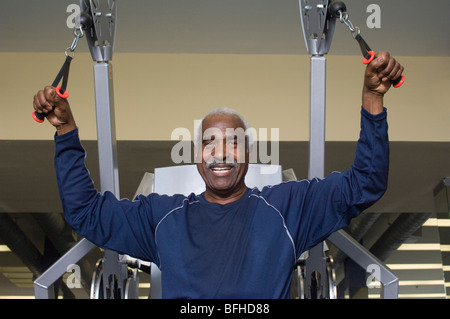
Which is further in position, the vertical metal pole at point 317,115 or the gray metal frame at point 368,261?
the vertical metal pole at point 317,115

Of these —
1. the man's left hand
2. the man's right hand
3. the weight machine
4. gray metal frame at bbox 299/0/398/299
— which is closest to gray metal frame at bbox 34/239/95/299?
the weight machine

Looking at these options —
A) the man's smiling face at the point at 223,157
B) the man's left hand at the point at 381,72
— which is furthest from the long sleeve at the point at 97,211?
the man's left hand at the point at 381,72

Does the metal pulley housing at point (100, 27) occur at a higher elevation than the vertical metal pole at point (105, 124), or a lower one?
higher

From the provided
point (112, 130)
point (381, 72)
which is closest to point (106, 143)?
point (112, 130)

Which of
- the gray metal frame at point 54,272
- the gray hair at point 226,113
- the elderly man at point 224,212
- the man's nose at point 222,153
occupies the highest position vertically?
the gray hair at point 226,113

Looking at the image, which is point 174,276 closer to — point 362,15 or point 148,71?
point 362,15

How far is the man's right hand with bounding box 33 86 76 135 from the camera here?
154 cm

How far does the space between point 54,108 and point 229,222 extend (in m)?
0.60

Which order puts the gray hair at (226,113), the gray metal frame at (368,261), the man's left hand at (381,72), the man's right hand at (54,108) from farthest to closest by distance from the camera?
the gray hair at (226,113)
the gray metal frame at (368,261)
the man's right hand at (54,108)
the man's left hand at (381,72)

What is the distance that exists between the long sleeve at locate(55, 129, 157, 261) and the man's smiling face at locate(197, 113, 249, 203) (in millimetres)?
218

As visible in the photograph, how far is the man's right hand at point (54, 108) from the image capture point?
154 centimetres

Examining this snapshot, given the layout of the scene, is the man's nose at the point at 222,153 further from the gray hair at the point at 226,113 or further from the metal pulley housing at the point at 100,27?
the metal pulley housing at the point at 100,27

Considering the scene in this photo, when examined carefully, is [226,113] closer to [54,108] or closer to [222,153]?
[222,153]

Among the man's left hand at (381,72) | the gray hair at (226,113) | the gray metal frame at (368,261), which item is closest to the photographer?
the man's left hand at (381,72)
